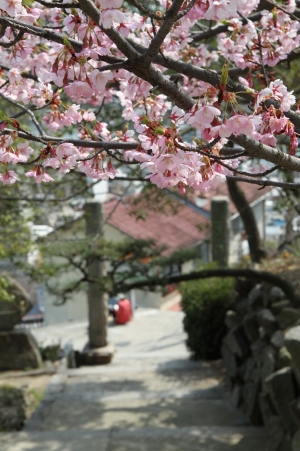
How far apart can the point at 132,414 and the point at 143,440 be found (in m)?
1.59

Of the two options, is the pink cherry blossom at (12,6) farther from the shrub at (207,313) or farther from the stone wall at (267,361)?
the shrub at (207,313)

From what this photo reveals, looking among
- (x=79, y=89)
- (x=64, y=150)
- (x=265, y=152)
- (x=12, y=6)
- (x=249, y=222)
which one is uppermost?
(x=12, y=6)

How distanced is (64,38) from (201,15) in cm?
65

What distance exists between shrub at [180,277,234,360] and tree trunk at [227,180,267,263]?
0.79 meters

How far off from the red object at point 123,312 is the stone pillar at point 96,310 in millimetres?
3424

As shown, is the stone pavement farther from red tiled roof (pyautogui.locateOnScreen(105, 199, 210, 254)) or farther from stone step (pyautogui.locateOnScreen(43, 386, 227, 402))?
red tiled roof (pyautogui.locateOnScreen(105, 199, 210, 254))

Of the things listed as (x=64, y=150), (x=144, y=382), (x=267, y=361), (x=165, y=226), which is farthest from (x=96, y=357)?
(x=64, y=150)

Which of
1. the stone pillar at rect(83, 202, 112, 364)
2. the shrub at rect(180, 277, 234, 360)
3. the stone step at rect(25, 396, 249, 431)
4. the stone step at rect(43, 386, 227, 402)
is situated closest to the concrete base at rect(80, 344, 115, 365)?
the stone pillar at rect(83, 202, 112, 364)

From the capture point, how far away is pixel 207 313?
9234 millimetres

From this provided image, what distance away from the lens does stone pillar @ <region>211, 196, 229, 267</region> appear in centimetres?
1003

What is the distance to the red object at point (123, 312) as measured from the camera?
45.2 ft

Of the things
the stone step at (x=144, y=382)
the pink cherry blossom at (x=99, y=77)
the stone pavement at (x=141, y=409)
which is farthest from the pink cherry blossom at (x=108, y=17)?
the stone step at (x=144, y=382)

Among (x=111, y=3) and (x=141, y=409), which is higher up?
(x=111, y=3)

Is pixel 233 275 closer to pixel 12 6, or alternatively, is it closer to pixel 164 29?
pixel 12 6
